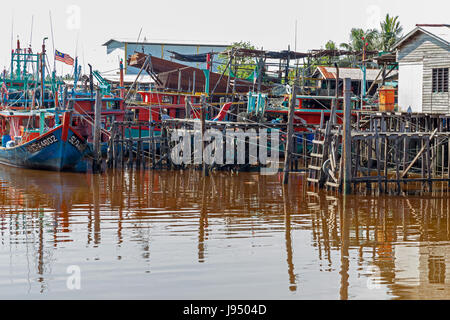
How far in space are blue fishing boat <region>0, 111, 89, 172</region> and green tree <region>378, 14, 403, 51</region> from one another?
30.2m

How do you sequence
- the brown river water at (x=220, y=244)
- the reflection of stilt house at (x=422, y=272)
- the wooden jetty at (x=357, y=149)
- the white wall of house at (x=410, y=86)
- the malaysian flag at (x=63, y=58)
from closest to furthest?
the reflection of stilt house at (x=422, y=272) < the brown river water at (x=220, y=244) < the wooden jetty at (x=357, y=149) < the white wall of house at (x=410, y=86) < the malaysian flag at (x=63, y=58)

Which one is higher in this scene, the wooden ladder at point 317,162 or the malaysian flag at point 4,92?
the malaysian flag at point 4,92

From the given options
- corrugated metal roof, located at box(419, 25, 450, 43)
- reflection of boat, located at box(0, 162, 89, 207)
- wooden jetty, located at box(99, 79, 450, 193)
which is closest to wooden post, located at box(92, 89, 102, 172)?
reflection of boat, located at box(0, 162, 89, 207)

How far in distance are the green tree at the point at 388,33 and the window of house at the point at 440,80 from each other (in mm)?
27232

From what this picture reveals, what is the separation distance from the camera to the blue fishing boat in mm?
25984

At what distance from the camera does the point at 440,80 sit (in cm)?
2353

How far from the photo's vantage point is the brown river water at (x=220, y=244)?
9.73 m

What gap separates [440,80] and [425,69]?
791 mm

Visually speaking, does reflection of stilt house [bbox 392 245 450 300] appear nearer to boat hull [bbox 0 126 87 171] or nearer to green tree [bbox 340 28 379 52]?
boat hull [bbox 0 126 87 171]

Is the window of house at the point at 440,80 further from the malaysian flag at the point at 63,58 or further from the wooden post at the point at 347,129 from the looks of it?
the malaysian flag at the point at 63,58

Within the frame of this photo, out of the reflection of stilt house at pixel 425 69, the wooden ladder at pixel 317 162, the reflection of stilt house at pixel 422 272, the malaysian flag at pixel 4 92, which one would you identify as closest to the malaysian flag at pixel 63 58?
the malaysian flag at pixel 4 92

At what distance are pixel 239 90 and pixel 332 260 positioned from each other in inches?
1221

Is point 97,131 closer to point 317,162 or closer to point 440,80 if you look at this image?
point 317,162

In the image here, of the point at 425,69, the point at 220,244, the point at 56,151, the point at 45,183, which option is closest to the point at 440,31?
the point at 425,69
